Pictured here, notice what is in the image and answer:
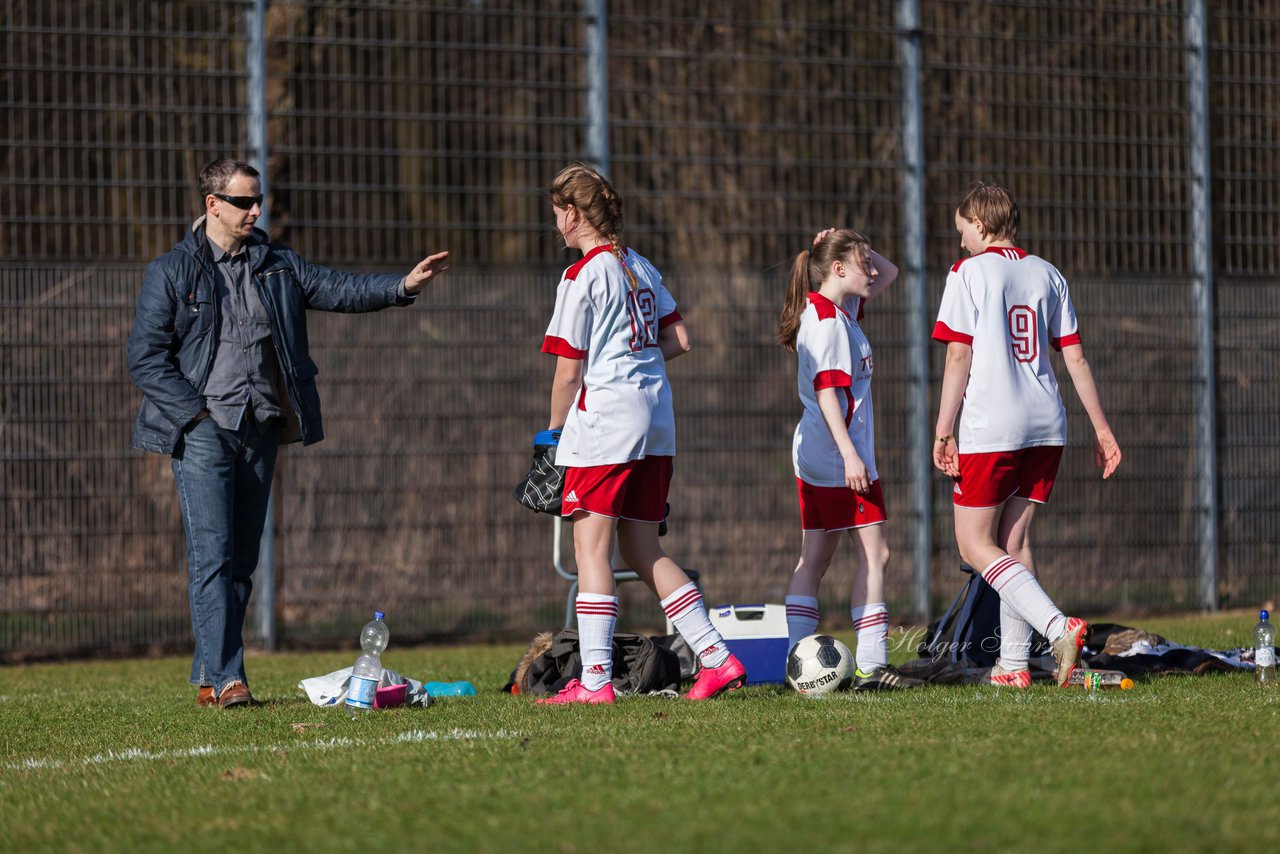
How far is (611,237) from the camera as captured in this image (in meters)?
6.47

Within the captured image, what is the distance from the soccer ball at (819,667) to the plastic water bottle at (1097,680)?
860 millimetres

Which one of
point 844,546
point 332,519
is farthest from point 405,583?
point 844,546

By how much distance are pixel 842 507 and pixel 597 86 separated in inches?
204

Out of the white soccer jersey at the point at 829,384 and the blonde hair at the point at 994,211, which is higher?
the blonde hair at the point at 994,211

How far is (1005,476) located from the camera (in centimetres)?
657

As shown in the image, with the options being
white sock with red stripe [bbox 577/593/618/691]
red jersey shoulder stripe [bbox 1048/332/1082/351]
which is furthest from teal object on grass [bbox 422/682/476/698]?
red jersey shoulder stripe [bbox 1048/332/1082/351]

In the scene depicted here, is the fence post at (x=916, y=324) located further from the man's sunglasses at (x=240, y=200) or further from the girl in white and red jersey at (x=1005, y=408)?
the man's sunglasses at (x=240, y=200)

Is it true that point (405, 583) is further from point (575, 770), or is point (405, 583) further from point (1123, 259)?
point (575, 770)

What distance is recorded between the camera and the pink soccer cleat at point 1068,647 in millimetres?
6309

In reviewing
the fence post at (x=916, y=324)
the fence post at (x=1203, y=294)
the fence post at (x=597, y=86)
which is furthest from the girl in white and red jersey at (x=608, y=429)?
the fence post at (x=1203, y=294)

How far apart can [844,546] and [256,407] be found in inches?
238

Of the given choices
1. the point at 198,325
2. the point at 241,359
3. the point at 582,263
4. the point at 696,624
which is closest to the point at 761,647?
the point at 696,624

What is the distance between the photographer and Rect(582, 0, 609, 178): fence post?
1112 cm

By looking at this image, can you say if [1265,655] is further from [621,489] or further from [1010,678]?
[621,489]
